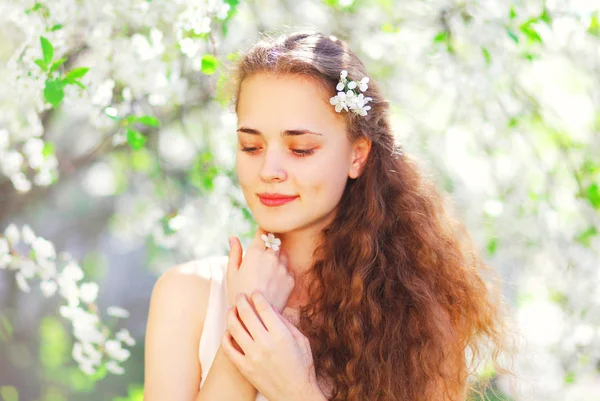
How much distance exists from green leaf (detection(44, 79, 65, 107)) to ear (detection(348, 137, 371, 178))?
72 centimetres

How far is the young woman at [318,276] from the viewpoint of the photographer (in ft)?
5.65

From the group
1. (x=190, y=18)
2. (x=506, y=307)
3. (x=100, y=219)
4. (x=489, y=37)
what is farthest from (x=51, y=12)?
(x=100, y=219)

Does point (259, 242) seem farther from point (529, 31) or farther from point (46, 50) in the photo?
point (529, 31)

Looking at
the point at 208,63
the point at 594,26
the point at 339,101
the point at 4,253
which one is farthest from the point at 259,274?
the point at 594,26

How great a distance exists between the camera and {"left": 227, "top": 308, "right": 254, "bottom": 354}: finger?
65.9 inches

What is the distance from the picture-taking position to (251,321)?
169 centimetres

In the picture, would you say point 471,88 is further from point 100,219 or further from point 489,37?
point 100,219

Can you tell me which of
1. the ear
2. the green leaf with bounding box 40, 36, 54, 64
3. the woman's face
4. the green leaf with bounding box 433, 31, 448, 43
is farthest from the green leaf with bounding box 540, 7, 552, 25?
the green leaf with bounding box 40, 36, 54, 64

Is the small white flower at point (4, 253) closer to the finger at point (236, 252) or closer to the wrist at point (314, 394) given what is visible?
the finger at point (236, 252)

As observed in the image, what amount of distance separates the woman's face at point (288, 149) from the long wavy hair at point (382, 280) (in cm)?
5

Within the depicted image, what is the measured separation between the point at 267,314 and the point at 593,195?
5.85 ft

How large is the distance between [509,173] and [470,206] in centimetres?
23

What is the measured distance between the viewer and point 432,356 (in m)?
1.90

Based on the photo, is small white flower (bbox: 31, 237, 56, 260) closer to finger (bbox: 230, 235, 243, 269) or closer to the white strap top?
the white strap top
